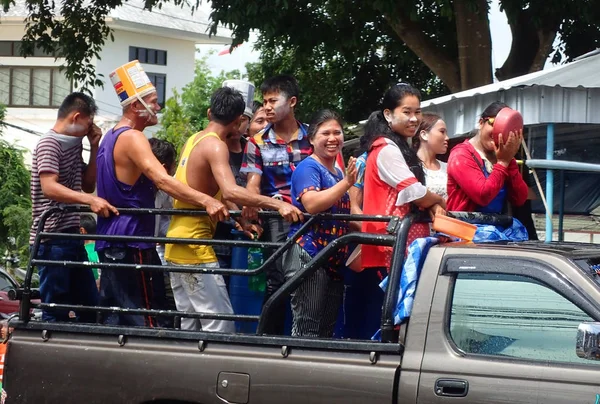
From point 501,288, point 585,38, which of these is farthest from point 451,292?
point 585,38

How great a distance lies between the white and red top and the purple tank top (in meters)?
1.20

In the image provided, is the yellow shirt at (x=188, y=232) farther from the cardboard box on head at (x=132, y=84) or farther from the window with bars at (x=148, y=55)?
the window with bars at (x=148, y=55)

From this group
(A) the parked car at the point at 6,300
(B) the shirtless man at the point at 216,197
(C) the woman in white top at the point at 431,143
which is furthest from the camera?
(A) the parked car at the point at 6,300

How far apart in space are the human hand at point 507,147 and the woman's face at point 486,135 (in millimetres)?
177

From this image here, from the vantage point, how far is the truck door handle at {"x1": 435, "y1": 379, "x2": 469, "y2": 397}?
4145 millimetres

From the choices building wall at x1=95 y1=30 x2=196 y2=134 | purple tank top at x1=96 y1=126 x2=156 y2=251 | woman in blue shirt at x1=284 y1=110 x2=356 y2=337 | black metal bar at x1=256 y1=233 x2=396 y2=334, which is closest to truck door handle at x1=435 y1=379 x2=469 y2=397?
black metal bar at x1=256 y1=233 x2=396 y2=334

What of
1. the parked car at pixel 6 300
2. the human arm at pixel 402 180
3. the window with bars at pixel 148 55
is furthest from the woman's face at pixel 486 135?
the window with bars at pixel 148 55

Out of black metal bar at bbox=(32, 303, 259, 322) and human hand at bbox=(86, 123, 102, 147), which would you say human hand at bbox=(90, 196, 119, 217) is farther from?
human hand at bbox=(86, 123, 102, 147)

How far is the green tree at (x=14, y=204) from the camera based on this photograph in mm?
22859

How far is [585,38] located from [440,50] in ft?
6.96

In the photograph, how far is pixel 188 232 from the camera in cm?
556

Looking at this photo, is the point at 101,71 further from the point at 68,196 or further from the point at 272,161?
the point at 68,196

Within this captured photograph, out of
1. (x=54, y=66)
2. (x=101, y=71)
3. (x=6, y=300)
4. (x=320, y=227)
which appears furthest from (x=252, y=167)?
(x=101, y=71)

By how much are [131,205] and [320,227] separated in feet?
3.66
